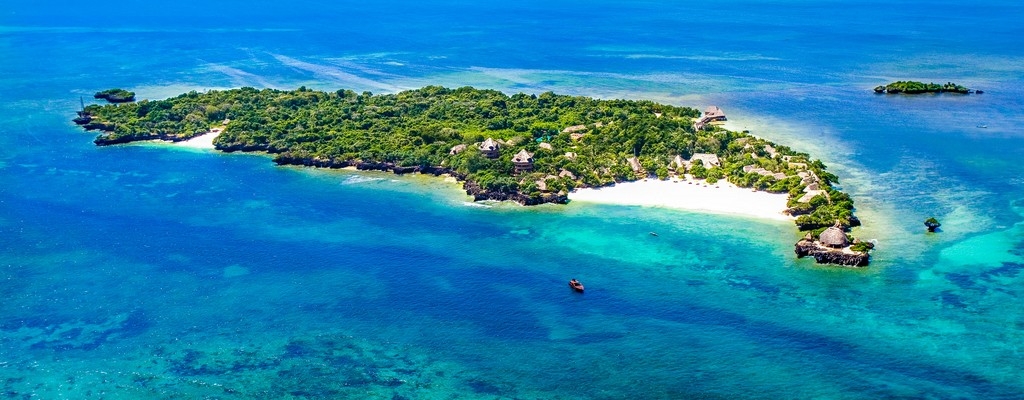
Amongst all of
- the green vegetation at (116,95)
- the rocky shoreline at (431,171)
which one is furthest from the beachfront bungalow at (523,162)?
the green vegetation at (116,95)

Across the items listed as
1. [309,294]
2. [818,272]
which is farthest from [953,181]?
[309,294]

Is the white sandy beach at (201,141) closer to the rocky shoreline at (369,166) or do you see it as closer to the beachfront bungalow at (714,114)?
the rocky shoreline at (369,166)

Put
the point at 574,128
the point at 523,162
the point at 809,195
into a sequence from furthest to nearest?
the point at 574,128
the point at 523,162
the point at 809,195

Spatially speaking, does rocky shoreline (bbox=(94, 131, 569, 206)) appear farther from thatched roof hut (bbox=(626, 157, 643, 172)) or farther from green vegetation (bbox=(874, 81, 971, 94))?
green vegetation (bbox=(874, 81, 971, 94))

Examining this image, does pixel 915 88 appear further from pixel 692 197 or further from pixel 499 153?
pixel 499 153

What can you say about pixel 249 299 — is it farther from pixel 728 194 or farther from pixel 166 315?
pixel 728 194

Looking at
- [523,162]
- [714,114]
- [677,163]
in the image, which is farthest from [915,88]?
[523,162]

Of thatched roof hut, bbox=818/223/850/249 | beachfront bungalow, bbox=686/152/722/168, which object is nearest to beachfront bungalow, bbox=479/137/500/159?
beachfront bungalow, bbox=686/152/722/168
